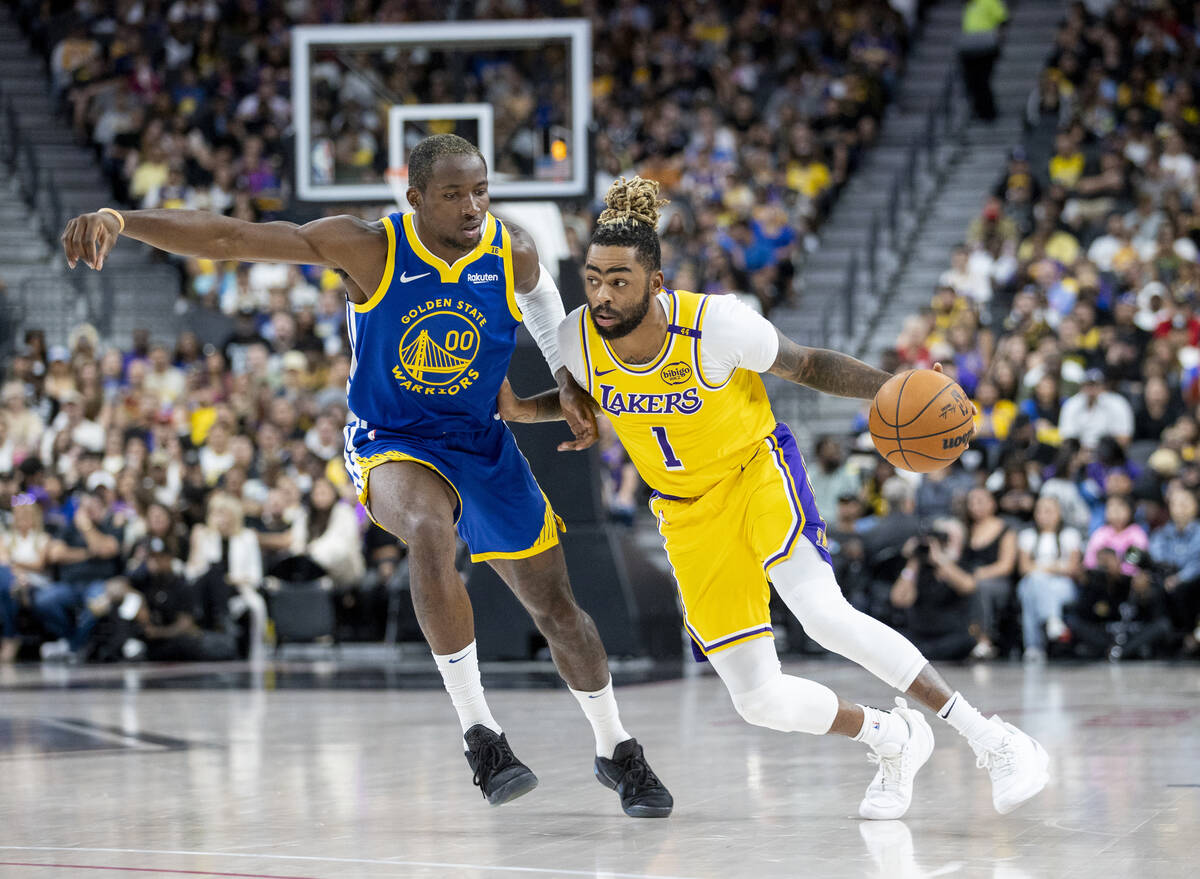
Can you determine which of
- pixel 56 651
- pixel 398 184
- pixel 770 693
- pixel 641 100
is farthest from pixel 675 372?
pixel 641 100

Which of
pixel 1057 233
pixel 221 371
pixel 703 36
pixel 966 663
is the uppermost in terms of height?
pixel 703 36

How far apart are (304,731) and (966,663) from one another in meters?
5.33

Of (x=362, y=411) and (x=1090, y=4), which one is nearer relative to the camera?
(x=362, y=411)

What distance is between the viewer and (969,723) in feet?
16.1

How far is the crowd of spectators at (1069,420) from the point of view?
1139 centimetres

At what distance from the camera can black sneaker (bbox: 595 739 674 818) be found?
5160 mm

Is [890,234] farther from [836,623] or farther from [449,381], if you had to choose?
[836,623]

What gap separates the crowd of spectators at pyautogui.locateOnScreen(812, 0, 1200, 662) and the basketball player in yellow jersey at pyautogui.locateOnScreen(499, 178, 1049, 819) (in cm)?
639

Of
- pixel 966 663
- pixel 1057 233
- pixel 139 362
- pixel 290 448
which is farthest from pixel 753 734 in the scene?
pixel 139 362

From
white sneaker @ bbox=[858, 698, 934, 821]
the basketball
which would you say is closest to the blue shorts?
the basketball

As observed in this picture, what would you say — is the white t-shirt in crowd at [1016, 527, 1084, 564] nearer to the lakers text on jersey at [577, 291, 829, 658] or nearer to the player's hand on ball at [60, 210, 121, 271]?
the lakers text on jersey at [577, 291, 829, 658]

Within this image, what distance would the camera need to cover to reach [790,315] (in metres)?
16.8

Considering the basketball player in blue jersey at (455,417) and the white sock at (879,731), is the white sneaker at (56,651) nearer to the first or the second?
the basketball player in blue jersey at (455,417)

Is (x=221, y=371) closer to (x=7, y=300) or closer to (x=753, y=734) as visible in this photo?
(x=7, y=300)
